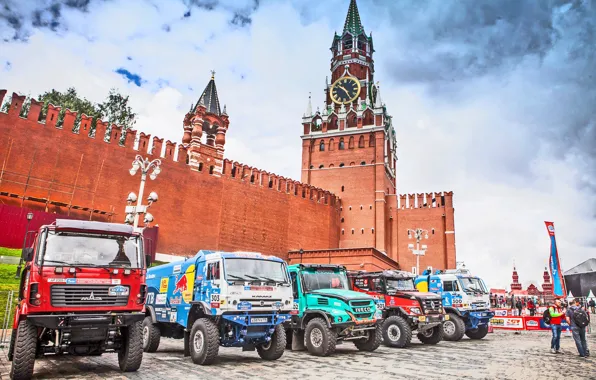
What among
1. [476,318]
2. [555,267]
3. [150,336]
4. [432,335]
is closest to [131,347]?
[150,336]

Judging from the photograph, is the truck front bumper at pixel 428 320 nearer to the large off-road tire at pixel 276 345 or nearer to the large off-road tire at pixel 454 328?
the large off-road tire at pixel 454 328

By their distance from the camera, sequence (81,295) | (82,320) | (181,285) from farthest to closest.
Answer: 1. (181,285)
2. (81,295)
3. (82,320)

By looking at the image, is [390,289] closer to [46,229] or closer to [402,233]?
[46,229]

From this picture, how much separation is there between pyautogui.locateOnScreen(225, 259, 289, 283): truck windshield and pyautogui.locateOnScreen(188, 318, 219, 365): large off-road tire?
942 millimetres

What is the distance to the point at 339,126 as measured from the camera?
144 ft

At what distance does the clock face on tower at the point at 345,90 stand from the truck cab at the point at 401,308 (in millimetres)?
35705

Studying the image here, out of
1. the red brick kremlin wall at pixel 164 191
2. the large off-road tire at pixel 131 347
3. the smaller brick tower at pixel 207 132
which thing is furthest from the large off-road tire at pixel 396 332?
the smaller brick tower at pixel 207 132

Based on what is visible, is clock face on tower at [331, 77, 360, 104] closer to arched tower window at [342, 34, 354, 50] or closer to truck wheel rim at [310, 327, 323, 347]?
arched tower window at [342, 34, 354, 50]

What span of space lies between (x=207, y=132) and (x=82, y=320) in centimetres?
2738

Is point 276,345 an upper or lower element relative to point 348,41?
lower

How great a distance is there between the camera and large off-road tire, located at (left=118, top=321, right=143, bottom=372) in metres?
6.46

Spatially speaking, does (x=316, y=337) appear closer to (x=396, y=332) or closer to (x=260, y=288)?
(x=260, y=288)

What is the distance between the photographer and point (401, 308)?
11.5 metres

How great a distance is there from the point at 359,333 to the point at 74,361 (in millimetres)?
5976
